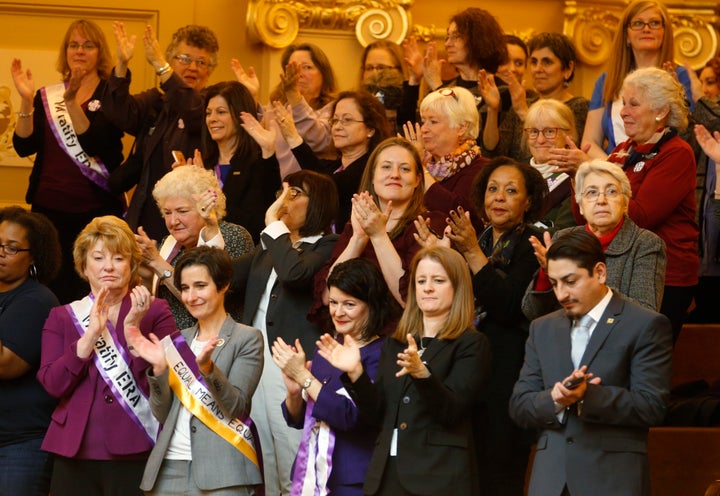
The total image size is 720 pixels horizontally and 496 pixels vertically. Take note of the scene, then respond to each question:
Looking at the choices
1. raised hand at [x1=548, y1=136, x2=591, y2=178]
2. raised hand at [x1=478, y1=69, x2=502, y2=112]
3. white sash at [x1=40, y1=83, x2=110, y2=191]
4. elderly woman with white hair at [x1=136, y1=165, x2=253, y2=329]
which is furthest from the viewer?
white sash at [x1=40, y1=83, x2=110, y2=191]

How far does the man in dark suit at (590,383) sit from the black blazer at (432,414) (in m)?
0.20

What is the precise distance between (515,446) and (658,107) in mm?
1643

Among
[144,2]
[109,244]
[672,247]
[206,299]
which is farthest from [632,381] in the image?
[144,2]

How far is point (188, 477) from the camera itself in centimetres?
545

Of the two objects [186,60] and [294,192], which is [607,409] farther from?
[186,60]

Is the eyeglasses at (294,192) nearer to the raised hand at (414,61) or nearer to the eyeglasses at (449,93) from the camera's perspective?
the eyeglasses at (449,93)

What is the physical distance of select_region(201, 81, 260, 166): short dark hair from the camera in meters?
7.23

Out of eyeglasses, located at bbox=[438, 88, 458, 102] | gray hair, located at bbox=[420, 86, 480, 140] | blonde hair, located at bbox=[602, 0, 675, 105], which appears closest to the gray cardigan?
gray hair, located at bbox=[420, 86, 480, 140]

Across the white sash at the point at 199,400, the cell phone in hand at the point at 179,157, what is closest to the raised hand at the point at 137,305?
the white sash at the point at 199,400

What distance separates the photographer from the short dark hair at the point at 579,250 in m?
5.07

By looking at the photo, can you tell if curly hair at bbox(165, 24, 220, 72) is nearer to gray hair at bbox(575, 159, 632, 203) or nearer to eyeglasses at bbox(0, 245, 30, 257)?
eyeglasses at bbox(0, 245, 30, 257)

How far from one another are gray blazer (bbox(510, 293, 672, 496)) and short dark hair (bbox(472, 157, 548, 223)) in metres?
1.03

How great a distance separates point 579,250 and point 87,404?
2018mm

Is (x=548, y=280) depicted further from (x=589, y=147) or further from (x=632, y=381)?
(x=589, y=147)
